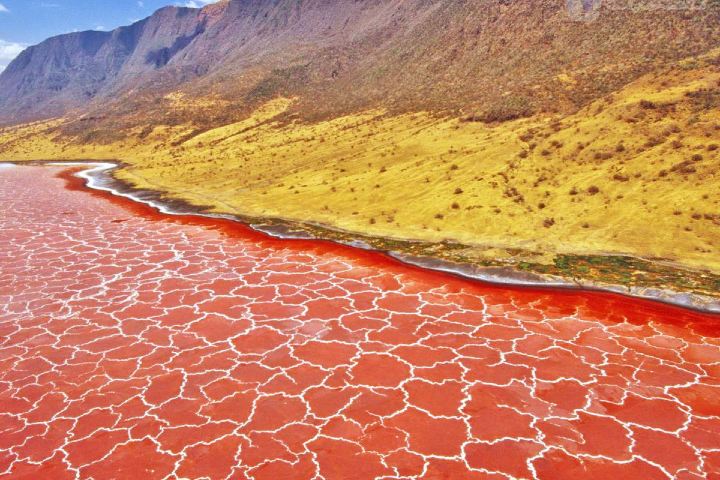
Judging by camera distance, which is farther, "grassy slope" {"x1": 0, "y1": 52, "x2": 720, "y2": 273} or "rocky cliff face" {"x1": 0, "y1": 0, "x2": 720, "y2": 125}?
"rocky cliff face" {"x1": 0, "y1": 0, "x2": 720, "y2": 125}

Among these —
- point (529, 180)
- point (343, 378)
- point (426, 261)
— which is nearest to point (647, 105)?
point (529, 180)

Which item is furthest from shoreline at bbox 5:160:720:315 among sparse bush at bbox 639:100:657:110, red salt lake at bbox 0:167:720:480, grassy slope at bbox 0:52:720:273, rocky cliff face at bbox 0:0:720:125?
rocky cliff face at bbox 0:0:720:125

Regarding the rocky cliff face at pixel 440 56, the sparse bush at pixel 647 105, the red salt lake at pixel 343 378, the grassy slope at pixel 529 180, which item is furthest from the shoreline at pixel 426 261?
the rocky cliff face at pixel 440 56

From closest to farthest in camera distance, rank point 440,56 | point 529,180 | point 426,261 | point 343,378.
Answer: point 343,378 < point 426,261 < point 529,180 < point 440,56

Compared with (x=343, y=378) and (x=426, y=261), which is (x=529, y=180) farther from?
(x=343, y=378)

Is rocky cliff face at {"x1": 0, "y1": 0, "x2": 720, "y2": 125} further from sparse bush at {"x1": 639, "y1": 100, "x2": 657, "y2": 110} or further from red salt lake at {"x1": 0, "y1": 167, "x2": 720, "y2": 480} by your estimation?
red salt lake at {"x1": 0, "y1": 167, "x2": 720, "y2": 480}

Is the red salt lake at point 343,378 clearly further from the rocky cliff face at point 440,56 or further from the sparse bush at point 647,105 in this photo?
the rocky cliff face at point 440,56

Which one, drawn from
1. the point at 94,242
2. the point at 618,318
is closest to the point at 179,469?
the point at 618,318
